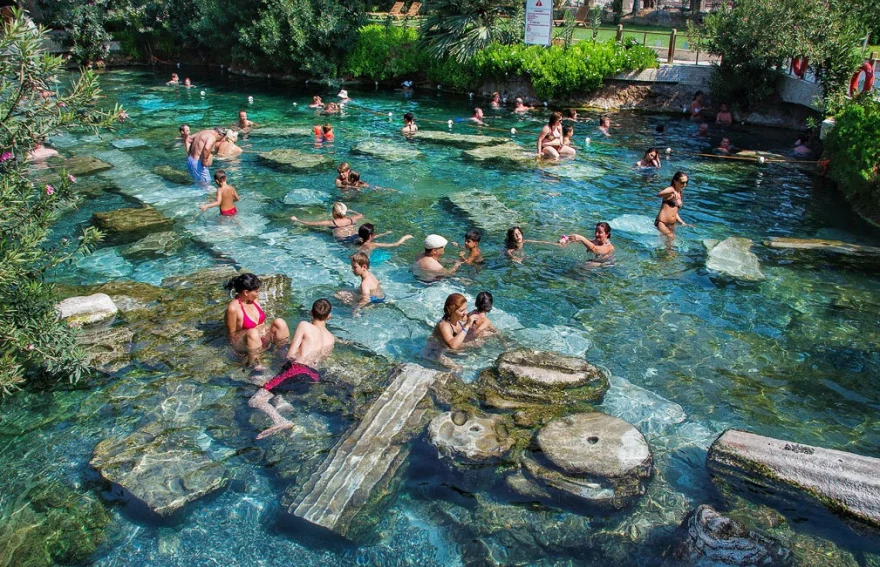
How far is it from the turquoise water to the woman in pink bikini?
1238mm

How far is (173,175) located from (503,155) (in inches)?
364

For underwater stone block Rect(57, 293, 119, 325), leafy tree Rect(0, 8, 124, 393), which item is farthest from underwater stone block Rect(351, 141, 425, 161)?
leafy tree Rect(0, 8, 124, 393)

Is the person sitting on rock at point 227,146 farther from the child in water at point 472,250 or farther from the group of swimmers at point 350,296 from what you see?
the child in water at point 472,250

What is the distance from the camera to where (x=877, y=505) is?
20.8ft

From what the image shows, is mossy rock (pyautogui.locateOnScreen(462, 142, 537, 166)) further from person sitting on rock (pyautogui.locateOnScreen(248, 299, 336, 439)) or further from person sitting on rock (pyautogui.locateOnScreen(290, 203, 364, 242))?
person sitting on rock (pyautogui.locateOnScreen(248, 299, 336, 439))

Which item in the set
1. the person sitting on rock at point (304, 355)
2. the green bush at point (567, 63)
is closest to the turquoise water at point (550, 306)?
the person sitting on rock at point (304, 355)

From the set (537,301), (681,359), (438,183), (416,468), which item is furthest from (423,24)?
(416,468)

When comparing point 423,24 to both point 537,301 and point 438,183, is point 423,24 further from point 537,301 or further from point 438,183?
point 537,301

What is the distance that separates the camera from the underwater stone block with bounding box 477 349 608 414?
8305mm

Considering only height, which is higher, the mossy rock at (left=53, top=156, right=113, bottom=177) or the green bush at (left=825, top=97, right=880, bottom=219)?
the green bush at (left=825, top=97, right=880, bottom=219)

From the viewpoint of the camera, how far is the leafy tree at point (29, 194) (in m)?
6.72

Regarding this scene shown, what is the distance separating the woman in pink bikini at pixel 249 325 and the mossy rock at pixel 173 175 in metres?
9.24

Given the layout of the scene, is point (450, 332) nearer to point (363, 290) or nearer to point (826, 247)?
point (363, 290)

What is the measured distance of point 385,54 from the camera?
1232 inches
